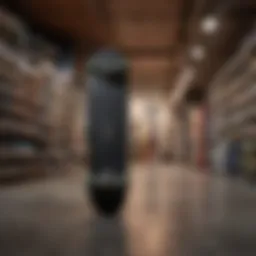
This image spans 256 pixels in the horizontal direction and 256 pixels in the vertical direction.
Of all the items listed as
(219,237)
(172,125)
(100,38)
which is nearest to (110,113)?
(219,237)

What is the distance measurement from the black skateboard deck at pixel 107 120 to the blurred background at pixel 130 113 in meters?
0.28

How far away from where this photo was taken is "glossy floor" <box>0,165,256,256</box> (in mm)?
1971

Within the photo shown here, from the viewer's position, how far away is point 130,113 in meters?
5.73

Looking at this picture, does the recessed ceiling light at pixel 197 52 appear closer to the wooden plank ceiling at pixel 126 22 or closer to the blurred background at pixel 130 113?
the blurred background at pixel 130 113

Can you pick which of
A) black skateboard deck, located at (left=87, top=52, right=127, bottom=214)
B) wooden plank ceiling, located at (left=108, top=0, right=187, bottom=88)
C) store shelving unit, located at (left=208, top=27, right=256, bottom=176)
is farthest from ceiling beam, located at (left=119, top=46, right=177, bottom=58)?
black skateboard deck, located at (left=87, top=52, right=127, bottom=214)

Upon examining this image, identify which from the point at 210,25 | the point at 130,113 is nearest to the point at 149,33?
the point at 210,25

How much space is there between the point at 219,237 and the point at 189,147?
1357cm

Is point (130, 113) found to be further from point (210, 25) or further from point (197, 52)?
point (197, 52)

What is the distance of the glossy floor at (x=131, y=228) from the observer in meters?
1.97

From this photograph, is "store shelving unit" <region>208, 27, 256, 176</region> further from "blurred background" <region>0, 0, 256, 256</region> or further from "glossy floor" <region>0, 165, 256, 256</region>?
"glossy floor" <region>0, 165, 256, 256</region>

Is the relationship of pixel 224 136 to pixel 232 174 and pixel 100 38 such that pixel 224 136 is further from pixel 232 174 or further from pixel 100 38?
pixel 100 38

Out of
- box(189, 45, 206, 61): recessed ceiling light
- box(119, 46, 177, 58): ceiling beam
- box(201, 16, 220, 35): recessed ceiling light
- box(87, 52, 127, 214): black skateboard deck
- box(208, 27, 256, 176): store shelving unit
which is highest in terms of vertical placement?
box(119, 46, 177, 58): ceiling beam

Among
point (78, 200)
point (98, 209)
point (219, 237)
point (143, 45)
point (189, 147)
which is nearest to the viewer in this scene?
point (219, 237)

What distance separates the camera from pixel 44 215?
3.11 m
